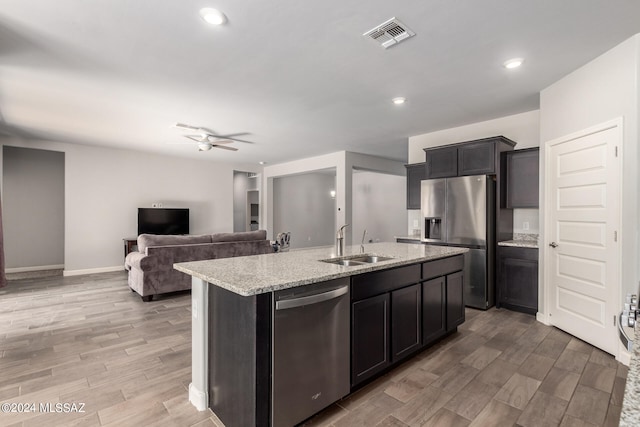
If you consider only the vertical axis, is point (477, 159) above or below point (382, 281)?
above

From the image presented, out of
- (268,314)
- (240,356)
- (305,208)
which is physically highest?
(305,208)

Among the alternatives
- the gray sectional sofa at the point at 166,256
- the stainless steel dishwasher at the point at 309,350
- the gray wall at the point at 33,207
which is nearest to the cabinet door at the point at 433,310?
the stainless steel dishwasher at the point at 309,350

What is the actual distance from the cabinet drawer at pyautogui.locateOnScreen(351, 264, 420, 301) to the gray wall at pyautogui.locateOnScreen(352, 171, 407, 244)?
7.90 m

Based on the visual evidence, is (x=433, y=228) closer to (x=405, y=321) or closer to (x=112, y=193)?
(x=405, y=321)

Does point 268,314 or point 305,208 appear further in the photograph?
point 305,208

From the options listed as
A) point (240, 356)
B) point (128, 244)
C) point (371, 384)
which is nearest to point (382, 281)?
point (371, 384)

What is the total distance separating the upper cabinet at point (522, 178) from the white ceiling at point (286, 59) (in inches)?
26.9

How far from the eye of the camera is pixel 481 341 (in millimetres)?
3092

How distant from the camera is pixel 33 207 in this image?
22.4 feet

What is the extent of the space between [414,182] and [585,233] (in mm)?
2806

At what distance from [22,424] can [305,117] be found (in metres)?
4.23

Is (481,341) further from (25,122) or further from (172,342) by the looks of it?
(25,122)

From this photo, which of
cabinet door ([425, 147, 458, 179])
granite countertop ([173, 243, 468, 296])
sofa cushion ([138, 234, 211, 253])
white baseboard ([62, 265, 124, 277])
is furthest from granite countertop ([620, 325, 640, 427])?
white baseboard ([62, 265, 124, 277])

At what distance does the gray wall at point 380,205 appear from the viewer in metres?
10.6
